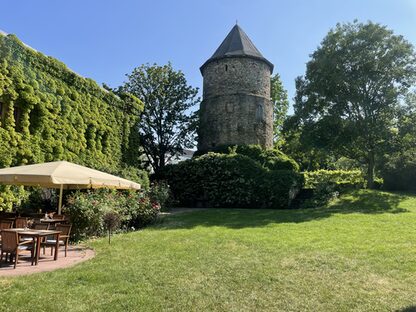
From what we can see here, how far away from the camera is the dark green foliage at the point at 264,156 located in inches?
1061

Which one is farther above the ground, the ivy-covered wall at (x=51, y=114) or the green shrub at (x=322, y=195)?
the ivy-covered wall at (x=51, y=114)

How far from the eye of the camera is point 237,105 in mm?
30203

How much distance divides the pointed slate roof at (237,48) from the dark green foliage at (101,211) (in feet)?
62.2

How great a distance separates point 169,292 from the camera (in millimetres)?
6125

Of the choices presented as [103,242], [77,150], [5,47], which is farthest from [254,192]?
[5,47]

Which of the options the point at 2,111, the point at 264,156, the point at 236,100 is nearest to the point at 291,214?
the point at 264,156

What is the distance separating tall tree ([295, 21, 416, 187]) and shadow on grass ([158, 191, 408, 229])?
4.21 metres

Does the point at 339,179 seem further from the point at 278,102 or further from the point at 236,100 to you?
the point at 278,102

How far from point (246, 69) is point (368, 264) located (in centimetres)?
2440

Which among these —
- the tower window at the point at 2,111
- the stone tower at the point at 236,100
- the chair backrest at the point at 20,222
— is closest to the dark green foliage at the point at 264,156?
the stone tower at the point at 236,100

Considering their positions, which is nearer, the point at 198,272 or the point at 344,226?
the point at 198,272

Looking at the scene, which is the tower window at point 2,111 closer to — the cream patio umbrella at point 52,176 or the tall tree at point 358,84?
the cream patio umbrella at point 52,176

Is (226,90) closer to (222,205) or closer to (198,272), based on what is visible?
(222,205)

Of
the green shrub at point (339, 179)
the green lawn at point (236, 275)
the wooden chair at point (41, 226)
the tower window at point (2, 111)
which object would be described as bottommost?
the green lawn at point (236, 275)
